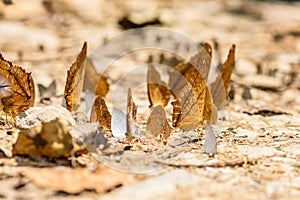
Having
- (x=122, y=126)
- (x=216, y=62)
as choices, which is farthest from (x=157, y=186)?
(x=216, y=62)

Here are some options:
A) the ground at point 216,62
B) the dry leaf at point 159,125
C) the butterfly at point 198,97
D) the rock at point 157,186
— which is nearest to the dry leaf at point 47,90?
the ground at point 216,62

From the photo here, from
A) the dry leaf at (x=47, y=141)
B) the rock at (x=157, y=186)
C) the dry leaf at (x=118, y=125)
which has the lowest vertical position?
the rock at (x=157, y=186)

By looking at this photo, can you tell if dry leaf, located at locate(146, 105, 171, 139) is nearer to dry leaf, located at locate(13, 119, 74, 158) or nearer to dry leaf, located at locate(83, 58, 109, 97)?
dry leaf, located at locate(13, 119, 74, 158)

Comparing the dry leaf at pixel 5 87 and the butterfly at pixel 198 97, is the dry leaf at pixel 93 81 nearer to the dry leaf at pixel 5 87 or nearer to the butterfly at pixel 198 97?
the butterfly at pixel 198 97

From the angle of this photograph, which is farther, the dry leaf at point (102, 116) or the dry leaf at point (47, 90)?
the dry leaf at point (47, 90)

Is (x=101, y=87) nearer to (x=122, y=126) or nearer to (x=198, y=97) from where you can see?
(x=122, y=126)

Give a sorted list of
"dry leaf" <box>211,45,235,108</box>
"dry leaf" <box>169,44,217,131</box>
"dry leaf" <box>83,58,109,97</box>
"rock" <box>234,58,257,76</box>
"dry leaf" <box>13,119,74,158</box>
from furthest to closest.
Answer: "rock" <box>234,58,257,76</box>
"dry leaf" <box>83,58,109,97</box>
"dry leaf" <box>211,45,235,108</box>
"dry leaf" <box>169,44,217,131</box>
"dry leaf" <box>13,119,74,158</box>

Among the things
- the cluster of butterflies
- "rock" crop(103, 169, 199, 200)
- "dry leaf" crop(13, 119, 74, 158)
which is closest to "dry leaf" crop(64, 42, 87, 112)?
the cluster of butterflies

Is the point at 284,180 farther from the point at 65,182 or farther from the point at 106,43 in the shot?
the point at 106,43
